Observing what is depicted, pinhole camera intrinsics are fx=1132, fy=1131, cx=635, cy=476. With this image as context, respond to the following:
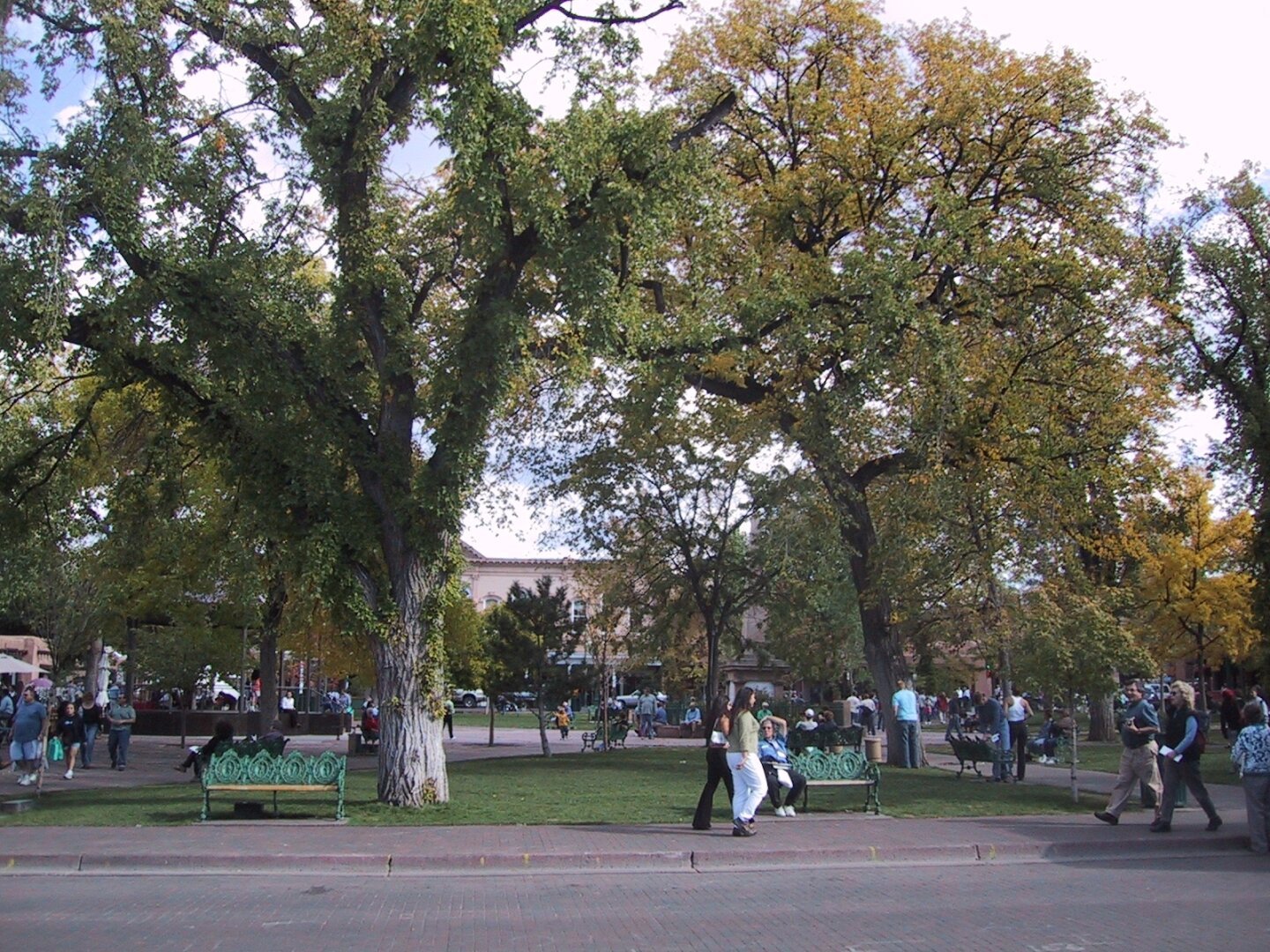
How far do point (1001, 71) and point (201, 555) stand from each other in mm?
20711

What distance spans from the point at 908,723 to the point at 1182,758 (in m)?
9.46

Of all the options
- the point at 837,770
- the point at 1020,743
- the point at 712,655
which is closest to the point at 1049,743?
the point at 1020,743

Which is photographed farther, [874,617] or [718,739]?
[874,617]

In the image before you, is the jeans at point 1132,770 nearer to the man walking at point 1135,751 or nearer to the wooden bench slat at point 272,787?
the man walking at point 1135,751

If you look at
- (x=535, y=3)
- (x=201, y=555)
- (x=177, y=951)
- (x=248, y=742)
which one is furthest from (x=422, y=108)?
(x=201, y=555)

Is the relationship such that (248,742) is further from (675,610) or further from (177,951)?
(675,610)

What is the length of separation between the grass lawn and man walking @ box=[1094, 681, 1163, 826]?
3.92 feet

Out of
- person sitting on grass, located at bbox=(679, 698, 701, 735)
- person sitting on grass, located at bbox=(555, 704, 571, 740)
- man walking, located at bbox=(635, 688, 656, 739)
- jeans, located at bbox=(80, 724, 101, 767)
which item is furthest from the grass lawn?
person sitting on grass, located at bbox=(555, 704, 571, 740)

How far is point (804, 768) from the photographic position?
14859 mm

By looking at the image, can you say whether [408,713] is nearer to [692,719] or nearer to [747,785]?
[747,785]

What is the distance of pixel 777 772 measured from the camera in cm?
1467

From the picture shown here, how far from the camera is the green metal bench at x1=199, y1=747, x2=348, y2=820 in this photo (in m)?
13.7

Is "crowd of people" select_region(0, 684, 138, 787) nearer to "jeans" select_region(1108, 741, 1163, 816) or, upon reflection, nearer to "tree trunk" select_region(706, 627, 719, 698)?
"tree trunk" select_region(706, 627, 719, 698)

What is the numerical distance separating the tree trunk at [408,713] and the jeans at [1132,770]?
8761 millimetres
